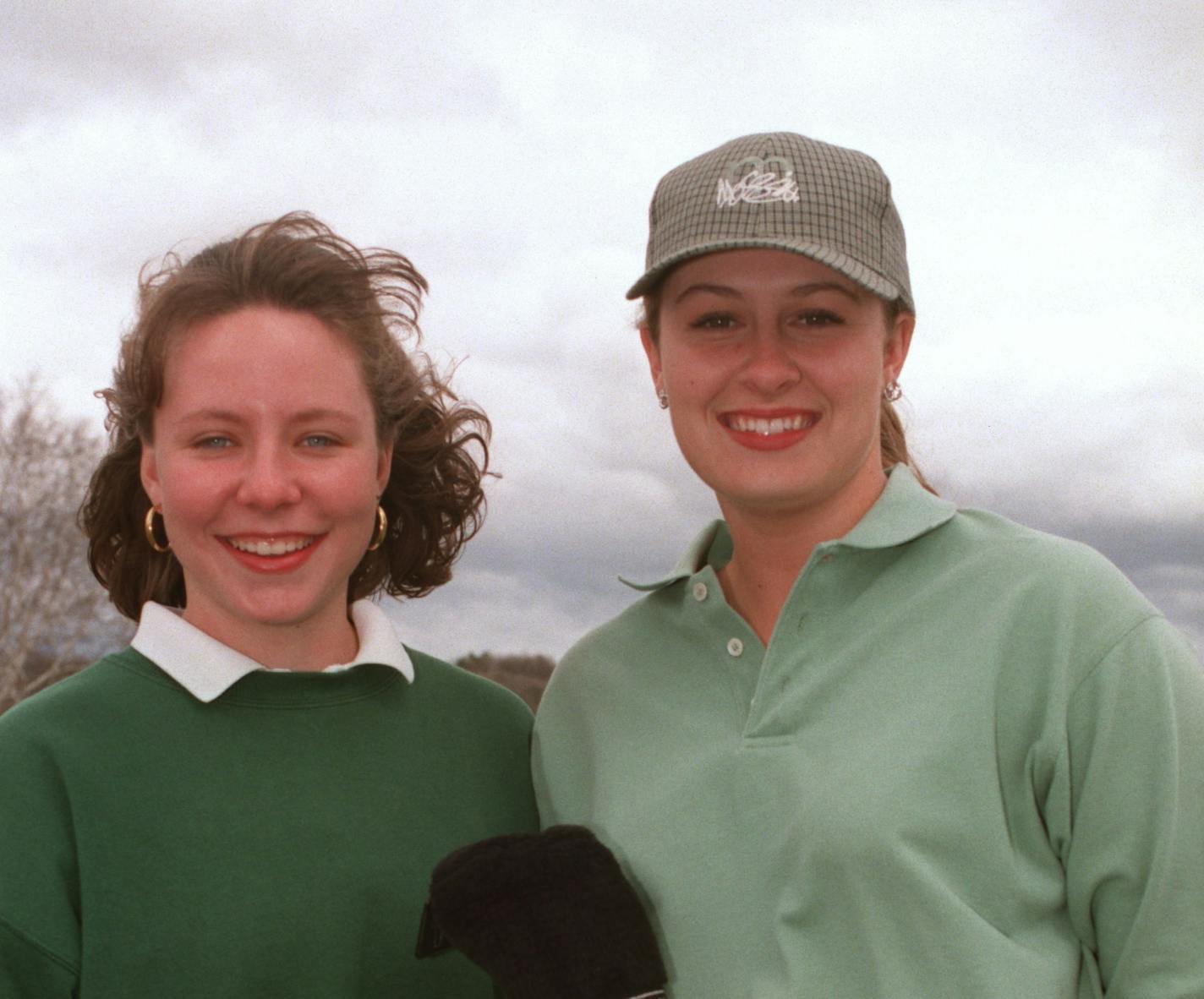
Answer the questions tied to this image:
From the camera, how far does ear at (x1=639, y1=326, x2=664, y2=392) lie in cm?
269

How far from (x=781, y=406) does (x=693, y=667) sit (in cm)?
49

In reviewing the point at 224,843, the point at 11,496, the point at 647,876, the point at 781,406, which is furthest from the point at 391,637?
the point at 11,496

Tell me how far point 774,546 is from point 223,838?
1.07 metres

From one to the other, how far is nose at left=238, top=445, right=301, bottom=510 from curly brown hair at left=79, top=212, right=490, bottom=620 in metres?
0.25

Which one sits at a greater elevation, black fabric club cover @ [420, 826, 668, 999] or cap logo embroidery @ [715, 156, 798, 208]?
cap logo embroidery @ [715, 156, 798, 208]

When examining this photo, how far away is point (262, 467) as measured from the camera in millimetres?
2451

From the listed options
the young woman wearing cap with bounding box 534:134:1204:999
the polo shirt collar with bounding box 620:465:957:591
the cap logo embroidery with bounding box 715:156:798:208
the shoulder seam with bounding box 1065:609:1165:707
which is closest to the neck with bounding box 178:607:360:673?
the young woman wearing cap with bounding box 534:134:1204:999

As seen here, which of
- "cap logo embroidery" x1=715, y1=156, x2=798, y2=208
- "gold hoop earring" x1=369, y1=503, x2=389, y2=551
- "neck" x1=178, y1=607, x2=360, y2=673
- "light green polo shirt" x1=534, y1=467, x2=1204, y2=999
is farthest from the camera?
"gold hoop earring" x1=369, y1=503, x2=389, y2=551

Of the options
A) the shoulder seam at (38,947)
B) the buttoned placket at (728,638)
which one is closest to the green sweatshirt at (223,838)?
the shoulder seam at (38,947)

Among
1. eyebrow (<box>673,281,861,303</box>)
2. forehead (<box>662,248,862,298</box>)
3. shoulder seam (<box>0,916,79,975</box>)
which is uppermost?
forehead (<box>662,248,862,298</box>)

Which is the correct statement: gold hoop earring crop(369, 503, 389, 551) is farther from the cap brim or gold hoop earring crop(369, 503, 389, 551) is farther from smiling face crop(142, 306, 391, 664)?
the cap brim

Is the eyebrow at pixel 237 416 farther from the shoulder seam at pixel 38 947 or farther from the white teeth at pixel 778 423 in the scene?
the shoulder seam at pixel 38 947

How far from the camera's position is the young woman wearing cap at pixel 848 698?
6.75 ft

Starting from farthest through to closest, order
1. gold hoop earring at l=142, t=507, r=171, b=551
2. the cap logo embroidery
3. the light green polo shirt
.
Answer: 1. gold hoop earring at l=142, t=507, r=171, b=551
2. the cap logo embroidery
3. the light green polo shirt
